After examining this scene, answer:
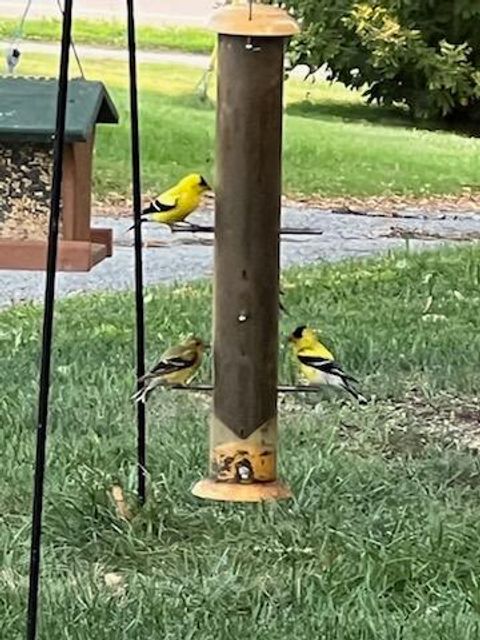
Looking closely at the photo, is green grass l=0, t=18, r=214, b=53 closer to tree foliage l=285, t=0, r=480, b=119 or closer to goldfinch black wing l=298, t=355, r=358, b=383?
tree foliage l=285, t=0, r=480, b=119

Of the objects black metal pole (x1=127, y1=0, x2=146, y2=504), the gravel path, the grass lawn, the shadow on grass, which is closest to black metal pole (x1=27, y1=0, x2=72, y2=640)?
black metal pole (x1=127, y1=0, x2=146, y2=504)

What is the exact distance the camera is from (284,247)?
11422mm

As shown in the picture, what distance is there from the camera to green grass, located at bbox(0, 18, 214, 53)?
24169 mm

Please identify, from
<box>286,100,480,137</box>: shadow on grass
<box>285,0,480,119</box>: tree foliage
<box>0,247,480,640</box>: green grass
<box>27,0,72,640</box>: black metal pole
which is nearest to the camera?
<box>27,0,72,640</box>: black metal pole

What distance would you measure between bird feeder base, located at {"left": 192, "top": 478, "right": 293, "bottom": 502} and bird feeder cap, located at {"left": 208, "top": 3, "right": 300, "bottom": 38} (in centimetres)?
102

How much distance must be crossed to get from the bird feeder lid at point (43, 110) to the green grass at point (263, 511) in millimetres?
997

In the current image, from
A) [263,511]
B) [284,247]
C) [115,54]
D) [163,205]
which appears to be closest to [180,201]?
[163,205]

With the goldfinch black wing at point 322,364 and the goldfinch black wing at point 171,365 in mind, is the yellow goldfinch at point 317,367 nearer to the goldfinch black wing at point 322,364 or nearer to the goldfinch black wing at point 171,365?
the goldfinch black wing at point 322,364

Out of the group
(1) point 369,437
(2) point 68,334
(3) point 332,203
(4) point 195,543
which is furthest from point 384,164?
(4) point 195,543

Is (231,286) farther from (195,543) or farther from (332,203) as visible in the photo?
(332,203)

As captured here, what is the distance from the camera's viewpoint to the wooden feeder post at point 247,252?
138 inches

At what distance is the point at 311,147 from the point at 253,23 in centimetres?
1292

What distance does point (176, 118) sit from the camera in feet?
55.8

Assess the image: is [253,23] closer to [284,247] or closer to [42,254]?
[42,254]
